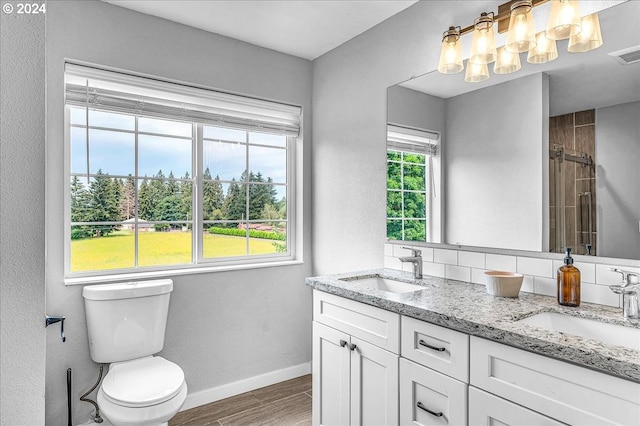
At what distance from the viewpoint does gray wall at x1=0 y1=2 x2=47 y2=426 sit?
0.81m

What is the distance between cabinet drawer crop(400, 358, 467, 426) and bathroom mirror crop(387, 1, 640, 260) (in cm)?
75

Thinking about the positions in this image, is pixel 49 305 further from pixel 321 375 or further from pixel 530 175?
pixel 530 175

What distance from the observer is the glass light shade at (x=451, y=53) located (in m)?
1.90

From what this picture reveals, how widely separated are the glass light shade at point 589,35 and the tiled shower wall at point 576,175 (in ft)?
0.85

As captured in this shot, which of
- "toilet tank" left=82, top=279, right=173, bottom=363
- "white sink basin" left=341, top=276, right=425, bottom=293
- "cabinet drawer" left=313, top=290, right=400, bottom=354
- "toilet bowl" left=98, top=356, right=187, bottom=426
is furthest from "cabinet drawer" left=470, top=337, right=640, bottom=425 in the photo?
"toilet tank" left=82, top=279, right=173, bottom=363

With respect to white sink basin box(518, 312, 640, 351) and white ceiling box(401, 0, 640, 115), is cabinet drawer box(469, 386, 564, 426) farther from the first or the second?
white ceiling box(401, 0, 640, 115)

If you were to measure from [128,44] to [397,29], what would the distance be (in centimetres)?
162

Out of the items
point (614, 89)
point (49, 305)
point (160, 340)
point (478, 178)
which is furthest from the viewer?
point (160, 340)

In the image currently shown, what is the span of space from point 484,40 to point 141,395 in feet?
7.45

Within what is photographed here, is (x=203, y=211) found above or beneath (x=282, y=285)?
above

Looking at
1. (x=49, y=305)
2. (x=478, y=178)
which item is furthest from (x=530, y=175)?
(x=49, y=305)

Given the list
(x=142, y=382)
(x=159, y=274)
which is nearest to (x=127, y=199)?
(x=159, y=274)

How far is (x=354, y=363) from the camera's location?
Answer: 1.78 m

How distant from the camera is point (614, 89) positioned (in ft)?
4.87
